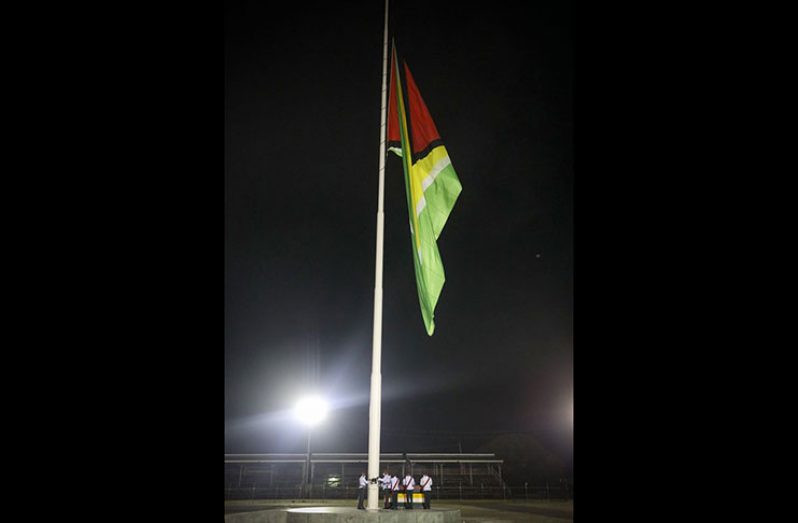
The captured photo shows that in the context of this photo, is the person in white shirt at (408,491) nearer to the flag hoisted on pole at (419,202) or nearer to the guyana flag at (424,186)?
the flag hoisted on pole at (419,202)

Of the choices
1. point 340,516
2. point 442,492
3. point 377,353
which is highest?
point 377,353

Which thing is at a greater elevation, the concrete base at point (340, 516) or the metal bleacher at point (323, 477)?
the concrete base at point (340, 516)

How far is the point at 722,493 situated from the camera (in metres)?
3.19

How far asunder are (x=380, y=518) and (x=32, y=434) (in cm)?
1073

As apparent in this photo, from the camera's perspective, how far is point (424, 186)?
14.4m

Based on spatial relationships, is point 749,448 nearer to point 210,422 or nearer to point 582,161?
point 582,161

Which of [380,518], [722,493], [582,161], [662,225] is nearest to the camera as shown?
[722,493]

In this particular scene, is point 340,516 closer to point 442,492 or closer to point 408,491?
point 408,491

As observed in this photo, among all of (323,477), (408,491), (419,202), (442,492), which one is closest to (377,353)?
(419,202)

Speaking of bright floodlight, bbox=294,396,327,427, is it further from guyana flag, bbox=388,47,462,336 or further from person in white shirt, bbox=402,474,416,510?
guyana flag, bbox=388,47,462,336

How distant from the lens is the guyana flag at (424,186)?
1389 cm

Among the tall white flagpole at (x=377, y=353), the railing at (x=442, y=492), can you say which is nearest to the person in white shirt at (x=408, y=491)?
the tall white flagpole at (x=377, y=353)

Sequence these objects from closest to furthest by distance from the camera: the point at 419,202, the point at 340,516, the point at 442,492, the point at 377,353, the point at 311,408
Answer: the point at 340,516 → the point at 419,202 → the point at 377,353 → the point at 311,408 → the point at 442,492

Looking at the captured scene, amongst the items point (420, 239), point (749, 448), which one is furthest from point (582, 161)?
point (420, 239)
